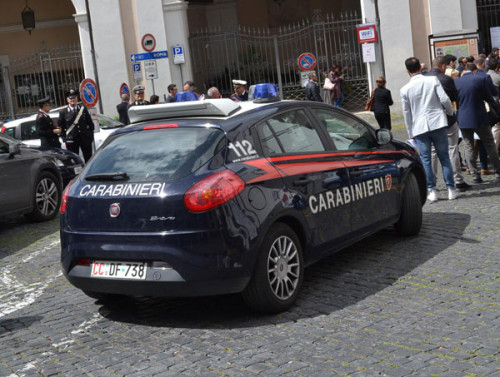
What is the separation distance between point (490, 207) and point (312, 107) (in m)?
3.37

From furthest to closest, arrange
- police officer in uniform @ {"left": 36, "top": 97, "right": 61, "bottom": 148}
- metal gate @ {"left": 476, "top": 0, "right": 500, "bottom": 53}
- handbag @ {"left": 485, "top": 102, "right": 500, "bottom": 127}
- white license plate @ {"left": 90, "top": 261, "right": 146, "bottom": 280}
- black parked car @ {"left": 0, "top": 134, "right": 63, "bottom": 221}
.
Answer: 1. metal gate @ {"left": 476, "top": 0, "right": 500, "bottom": 53}
2. police officer in uniform @ {"left": 36, "top": 97, "right": 61, "bottom": 148}
3. handbag @ {"left": 485, "top": 102, "right": 500, "bottom": 127}
4. black parked car @ {"left": 0, "top": 134, "right": 63, "bottom": 221}
5. white license plate @ {"left": 90, "top": 261, "right": 146, "bottom": 280}

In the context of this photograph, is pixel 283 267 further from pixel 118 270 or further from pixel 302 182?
pixel 118 270

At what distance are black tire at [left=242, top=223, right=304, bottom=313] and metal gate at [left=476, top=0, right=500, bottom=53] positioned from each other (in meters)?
20.4

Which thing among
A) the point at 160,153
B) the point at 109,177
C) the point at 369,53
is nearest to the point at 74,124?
the point at 109,177

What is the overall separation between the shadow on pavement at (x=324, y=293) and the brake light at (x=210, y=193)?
0.88 m

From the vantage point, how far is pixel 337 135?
6969 mm

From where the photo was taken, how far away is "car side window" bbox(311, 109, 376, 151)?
6898 mm

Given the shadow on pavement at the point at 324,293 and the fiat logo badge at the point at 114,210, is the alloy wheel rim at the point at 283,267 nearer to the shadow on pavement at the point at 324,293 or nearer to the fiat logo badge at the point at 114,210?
the shadow on pavement at the point at 324,293

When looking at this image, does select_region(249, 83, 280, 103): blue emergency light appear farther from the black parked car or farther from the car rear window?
the black parked car

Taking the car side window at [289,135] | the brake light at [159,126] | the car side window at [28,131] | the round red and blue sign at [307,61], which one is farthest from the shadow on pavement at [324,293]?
the round red and blue sign at [307,61]

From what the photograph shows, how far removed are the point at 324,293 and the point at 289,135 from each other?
4.10ft

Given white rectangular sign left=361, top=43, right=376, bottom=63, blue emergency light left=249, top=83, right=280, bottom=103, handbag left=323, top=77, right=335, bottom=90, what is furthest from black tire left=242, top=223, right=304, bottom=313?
white rectangular sign left=361, top=43, right=376, bottom=63

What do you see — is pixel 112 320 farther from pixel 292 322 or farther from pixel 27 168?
pixel 27 168

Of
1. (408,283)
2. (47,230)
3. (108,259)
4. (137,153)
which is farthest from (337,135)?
(47,230)
